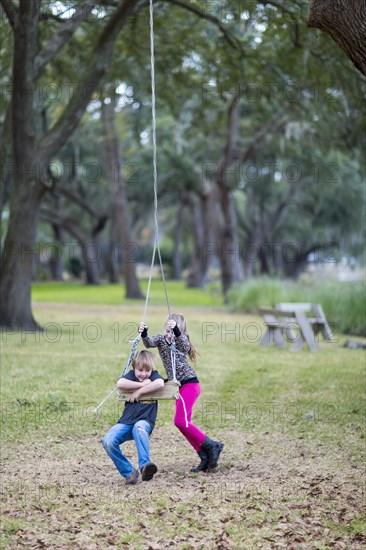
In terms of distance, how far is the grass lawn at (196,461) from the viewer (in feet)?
18.3

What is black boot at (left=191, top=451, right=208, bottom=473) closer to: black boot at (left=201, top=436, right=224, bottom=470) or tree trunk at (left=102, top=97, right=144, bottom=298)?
black boot at (left=201, top=436, right=224, bottom=470)

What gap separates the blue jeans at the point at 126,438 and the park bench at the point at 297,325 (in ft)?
29.6

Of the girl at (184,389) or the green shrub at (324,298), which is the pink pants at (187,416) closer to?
the girl at (184,389)

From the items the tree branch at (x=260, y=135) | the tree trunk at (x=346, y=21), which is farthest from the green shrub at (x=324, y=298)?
the tree trunk at (x=346, y=21)

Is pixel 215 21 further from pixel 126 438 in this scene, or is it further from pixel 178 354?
pixel 126 438

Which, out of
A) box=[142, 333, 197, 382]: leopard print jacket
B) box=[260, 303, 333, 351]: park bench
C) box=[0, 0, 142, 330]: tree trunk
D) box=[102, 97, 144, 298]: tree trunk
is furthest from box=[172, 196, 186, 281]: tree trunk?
box=[142, 333, 197, 382]: leopard print jacket

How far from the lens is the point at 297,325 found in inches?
634

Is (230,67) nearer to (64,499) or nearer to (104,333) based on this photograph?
(104,333)

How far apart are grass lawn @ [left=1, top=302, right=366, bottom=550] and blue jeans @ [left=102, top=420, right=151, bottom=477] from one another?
170 millimetres

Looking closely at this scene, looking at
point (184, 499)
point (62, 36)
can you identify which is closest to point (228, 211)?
point (62, 36)

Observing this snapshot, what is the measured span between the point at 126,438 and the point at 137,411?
23 centimetres

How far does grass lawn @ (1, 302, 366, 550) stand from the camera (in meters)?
5.57

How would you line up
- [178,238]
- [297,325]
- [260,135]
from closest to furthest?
[297,325], [260,135], [178,238]

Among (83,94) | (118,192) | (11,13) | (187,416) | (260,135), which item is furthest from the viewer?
(118,192)
